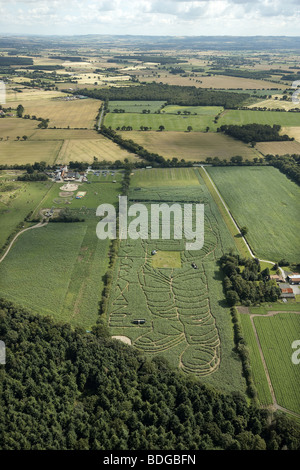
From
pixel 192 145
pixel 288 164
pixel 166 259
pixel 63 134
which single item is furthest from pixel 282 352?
pixel 63 134

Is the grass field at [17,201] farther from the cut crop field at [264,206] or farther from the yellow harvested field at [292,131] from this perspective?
the yellow harvested field at [292,131]

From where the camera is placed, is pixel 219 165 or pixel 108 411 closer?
pixel 108 411

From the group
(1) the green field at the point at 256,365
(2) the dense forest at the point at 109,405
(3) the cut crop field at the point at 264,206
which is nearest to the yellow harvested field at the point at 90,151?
(3) the cut crop field at the point at 264,206

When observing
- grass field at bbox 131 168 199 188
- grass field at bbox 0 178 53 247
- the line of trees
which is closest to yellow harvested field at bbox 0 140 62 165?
grass field at bbox 0 178 53 247

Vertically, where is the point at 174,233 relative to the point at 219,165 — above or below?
below

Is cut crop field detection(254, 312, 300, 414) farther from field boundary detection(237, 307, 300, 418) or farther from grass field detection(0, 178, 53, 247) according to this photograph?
grass field detection(0, 178, 53, 247)
